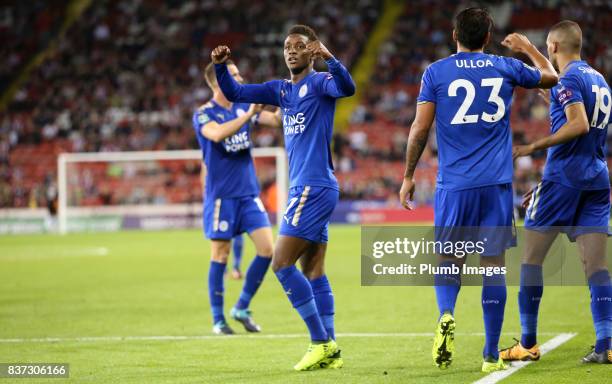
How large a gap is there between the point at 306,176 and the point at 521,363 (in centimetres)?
204

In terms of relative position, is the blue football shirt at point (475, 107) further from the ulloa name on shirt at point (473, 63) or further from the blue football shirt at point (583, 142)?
the blue football shirt at point (583, 142)

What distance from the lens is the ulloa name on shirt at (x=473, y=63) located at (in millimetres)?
6688

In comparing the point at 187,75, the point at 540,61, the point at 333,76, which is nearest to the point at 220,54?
the point at 333,76

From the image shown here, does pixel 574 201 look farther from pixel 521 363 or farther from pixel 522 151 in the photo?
pixel 521 363

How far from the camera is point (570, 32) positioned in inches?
287

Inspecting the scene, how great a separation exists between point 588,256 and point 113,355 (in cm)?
387

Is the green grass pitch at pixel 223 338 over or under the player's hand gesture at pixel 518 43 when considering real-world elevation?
under

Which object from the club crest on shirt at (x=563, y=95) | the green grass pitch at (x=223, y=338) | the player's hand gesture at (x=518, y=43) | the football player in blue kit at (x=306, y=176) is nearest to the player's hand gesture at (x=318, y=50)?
the football player in blue kit at (x=306, y=176)

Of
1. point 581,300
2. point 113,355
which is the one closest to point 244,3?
point 581,300

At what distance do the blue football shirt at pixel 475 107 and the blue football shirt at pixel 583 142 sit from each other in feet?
2.00

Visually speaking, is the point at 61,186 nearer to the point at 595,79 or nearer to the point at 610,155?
the point at 610,155

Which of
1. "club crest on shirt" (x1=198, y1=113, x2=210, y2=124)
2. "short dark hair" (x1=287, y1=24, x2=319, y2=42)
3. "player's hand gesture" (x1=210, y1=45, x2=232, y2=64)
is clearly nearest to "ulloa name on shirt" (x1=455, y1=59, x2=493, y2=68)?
"short dark hair" (x1=287, y1=24, x2=319, y2=42)

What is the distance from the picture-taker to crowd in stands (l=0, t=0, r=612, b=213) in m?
33.8

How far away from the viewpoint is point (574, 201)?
727cm
